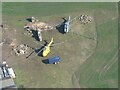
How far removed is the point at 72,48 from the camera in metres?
113

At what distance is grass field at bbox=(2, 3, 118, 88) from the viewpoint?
103 metres

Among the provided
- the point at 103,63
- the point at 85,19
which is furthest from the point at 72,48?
the point at 85,19

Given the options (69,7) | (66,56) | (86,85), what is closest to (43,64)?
(66,56)

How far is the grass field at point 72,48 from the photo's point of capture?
103 metres

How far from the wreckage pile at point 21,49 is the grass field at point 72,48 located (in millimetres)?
1552

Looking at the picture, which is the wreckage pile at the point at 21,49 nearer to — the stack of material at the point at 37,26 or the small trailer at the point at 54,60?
the small trailer at the point at 54,60

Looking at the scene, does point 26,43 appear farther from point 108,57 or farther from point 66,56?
point 108,57

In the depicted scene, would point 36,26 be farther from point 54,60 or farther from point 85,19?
point 54,60

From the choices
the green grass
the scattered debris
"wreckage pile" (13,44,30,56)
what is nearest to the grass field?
the green grass

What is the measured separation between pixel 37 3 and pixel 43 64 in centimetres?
2968

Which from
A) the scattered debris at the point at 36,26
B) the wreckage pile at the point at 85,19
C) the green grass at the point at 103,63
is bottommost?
the green grass at the point at 103,63

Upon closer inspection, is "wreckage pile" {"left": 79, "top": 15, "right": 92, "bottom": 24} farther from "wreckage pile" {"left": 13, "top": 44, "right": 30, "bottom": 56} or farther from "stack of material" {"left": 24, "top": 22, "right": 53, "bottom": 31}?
"wreckage pile" {"left": 13, "top": 44, "right": 30, "bottom": 56}

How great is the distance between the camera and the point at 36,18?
12338cm

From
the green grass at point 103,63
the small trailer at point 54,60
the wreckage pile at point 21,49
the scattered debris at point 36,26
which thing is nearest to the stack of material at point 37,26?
the scattered debris at point 36,26
